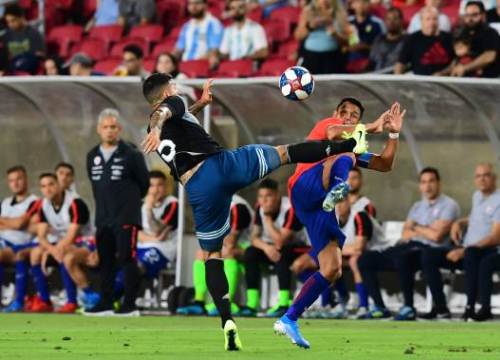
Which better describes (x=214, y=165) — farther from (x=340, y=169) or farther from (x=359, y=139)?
(x=340, y=169)

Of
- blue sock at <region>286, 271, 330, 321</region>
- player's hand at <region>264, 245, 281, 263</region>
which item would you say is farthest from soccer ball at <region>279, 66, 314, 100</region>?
player's hand at <region>264, 245, 281, 263</region>

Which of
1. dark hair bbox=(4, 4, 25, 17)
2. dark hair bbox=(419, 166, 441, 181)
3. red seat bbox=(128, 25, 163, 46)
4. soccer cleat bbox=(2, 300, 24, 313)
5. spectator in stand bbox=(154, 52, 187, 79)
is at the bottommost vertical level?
soccer cleat bbox=(2, 300, 24, 313)

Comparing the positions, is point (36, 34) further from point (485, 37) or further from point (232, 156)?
point (232, 156)

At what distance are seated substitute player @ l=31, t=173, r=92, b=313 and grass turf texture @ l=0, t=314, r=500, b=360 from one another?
5.81ft

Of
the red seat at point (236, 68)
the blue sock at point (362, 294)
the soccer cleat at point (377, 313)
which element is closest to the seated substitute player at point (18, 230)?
the red seat at point (236, 68)

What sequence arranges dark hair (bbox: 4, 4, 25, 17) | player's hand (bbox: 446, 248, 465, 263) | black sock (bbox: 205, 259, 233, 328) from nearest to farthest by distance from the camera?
black sock (bbox: 205, 259, 233, 328) → player's hand (bbox: 446, 248, 465, 263) → dark hair (bbox: 4, 4, 25, 17)

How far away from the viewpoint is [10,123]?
17.0m

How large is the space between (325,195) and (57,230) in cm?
640

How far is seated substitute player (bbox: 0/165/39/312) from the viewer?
16734 millimetres

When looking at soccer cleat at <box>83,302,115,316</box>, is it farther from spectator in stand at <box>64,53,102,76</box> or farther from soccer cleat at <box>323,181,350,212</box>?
soccer cleat at <box>323,181,350,212</box>

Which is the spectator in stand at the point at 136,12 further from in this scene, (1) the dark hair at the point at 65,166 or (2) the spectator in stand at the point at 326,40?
(1) the dark hair at the point at 65,166

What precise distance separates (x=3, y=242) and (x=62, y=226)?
2.40ft

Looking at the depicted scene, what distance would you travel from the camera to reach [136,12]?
850 inches

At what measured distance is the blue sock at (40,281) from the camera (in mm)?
16594
